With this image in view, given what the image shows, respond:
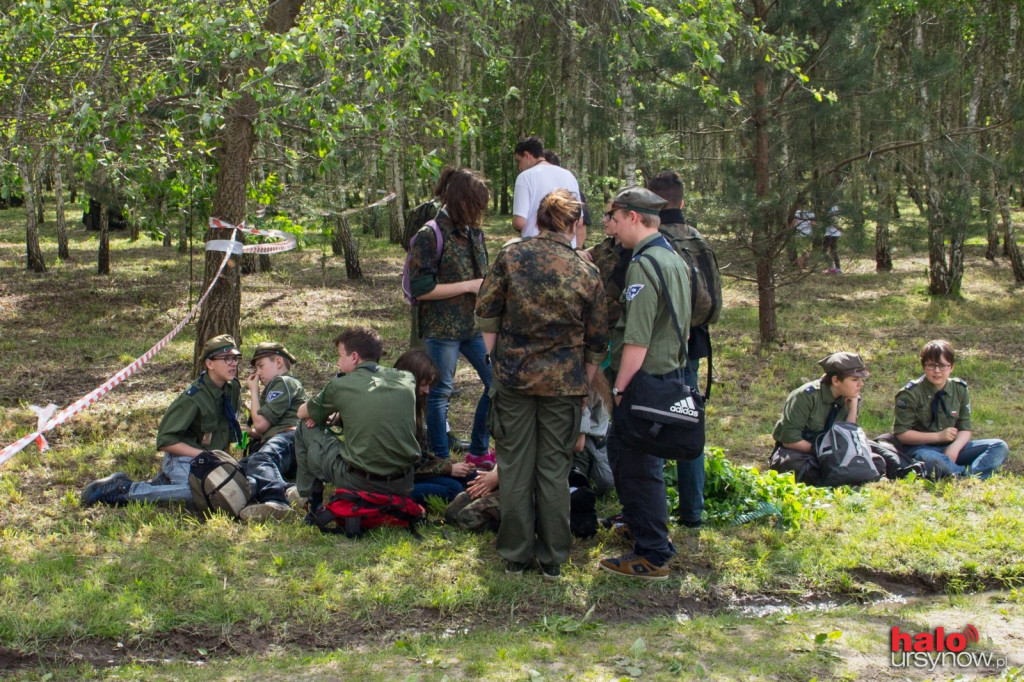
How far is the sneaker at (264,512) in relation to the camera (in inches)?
204

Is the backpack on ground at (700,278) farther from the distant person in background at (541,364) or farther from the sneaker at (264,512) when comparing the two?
the sneaker at (264,512)

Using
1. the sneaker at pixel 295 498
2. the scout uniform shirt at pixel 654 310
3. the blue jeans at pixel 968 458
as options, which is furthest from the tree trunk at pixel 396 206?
the scout uniform shirt at pixel 654 310

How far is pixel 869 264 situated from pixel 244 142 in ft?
52.5

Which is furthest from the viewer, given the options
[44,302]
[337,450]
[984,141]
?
[984,141]

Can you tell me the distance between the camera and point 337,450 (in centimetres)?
526

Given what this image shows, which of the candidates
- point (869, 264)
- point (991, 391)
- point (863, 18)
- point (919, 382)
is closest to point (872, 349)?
point (991, 391)

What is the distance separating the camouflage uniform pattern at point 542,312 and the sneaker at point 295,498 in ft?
5.88

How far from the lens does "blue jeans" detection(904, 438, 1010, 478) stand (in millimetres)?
6238

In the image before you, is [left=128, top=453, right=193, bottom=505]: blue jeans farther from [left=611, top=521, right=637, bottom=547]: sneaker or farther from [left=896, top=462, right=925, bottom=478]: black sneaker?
[left=896, top=462, right=925, bottom=478]: black sneaker

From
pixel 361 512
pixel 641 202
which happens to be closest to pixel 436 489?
pixel 361 512

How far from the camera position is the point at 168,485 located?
555cm

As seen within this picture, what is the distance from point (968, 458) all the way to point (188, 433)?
5.30 meters

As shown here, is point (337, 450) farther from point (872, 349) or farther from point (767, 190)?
point (872, 349)

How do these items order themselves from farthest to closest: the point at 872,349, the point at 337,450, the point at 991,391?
the point at 872,349 < the point at 991,391 < the point at 337,450
